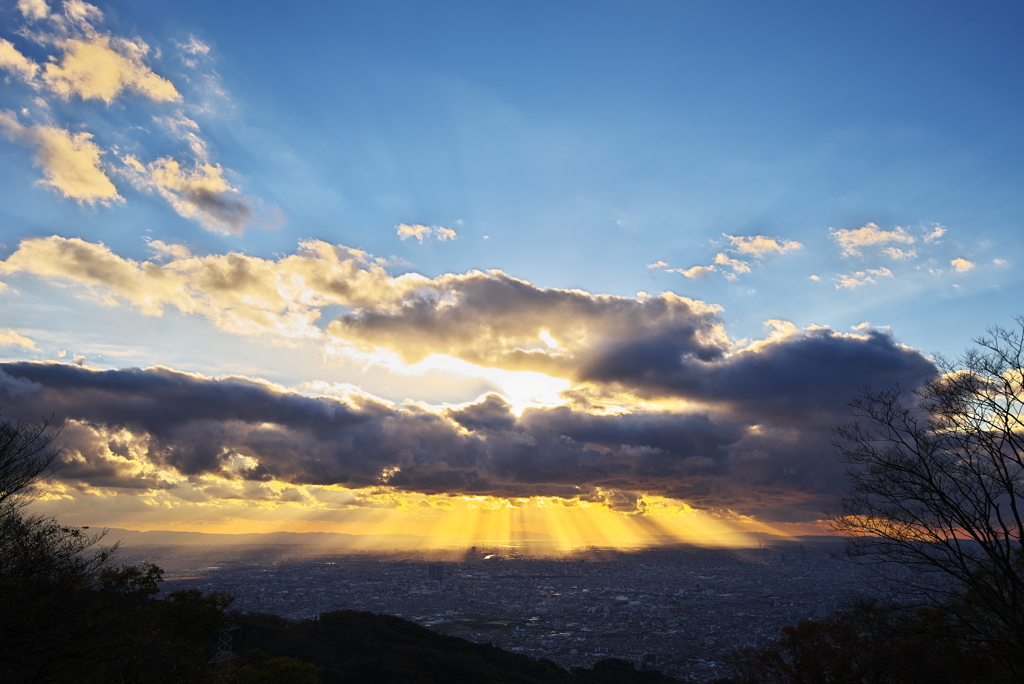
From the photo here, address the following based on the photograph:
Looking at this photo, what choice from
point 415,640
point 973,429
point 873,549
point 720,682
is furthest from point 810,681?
point 415,640

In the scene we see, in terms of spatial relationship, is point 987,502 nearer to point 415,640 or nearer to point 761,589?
point 415,640

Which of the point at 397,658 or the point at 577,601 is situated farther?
the point at 577,601

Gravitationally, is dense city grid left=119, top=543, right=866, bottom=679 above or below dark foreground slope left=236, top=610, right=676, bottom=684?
below

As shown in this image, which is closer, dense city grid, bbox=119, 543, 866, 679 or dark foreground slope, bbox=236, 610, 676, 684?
dark foreground slope, bbox=236, 610, 676, 684

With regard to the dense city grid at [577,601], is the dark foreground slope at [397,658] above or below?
above

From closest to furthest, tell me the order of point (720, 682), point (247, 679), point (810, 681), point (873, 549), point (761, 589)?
point (873, 549) < point (810, 681) < point (247, 679) < point (720, 682) < point (761, 589)

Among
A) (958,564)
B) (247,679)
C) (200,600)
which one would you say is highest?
(958,564)

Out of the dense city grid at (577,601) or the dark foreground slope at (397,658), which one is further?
the dense city grid at (577,601)

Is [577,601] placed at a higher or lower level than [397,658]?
lower
